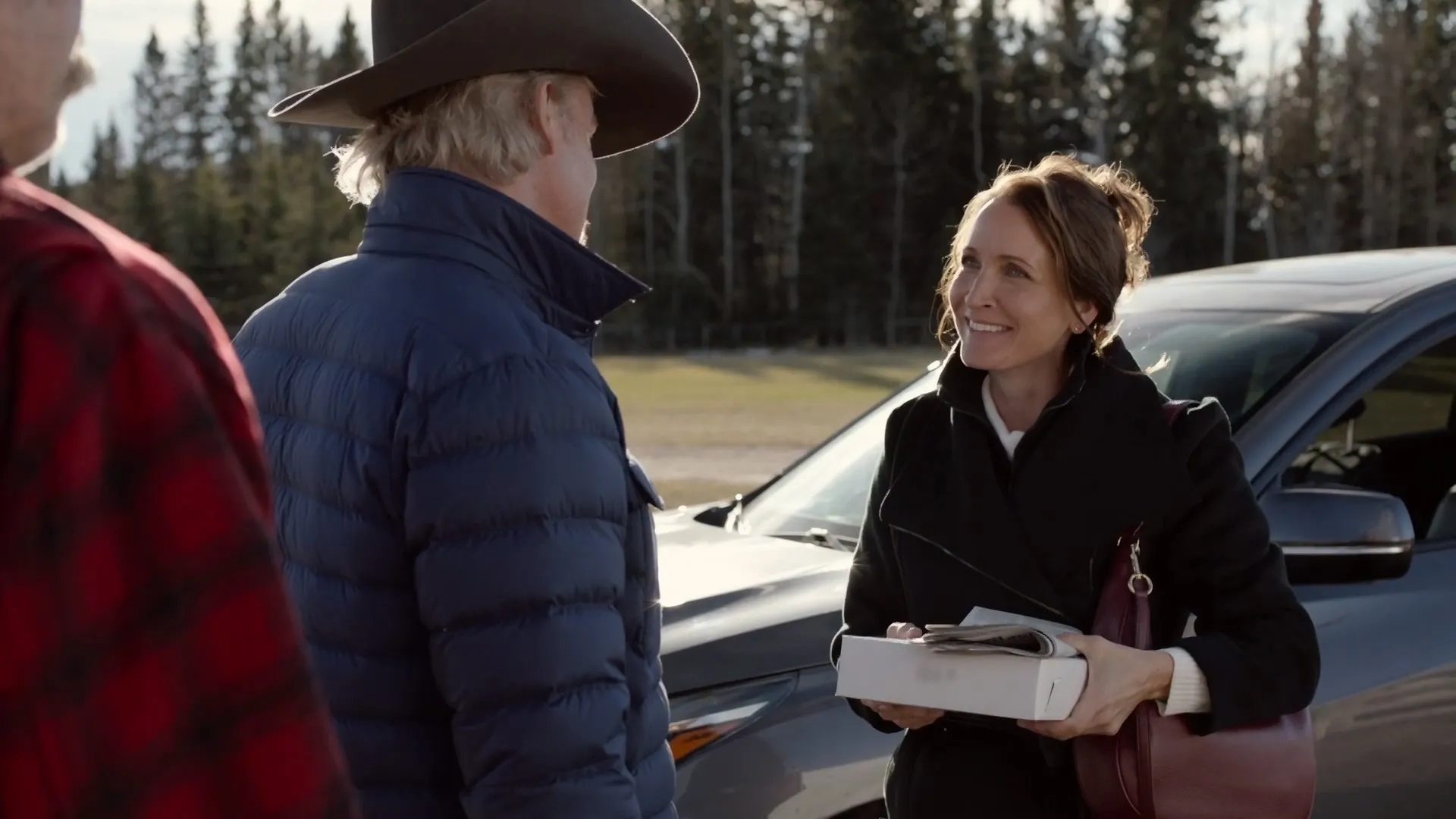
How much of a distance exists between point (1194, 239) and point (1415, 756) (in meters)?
61.2

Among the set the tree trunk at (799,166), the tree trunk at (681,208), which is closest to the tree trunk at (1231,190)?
the tree trunk at (799,166)

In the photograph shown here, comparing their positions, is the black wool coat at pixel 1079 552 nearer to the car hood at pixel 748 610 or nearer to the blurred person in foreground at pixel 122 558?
the car hood at pixel 748 610

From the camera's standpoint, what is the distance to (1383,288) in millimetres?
3508

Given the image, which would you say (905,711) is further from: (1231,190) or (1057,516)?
(1231,190)

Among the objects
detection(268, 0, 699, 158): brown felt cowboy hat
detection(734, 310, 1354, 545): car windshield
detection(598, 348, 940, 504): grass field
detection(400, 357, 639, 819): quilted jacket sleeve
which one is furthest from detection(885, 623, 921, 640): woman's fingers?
detection(598, 348, 940, 504): grass field

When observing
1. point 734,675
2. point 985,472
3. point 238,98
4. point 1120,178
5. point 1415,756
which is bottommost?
point 1415,756

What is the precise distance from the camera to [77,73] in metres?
1.09

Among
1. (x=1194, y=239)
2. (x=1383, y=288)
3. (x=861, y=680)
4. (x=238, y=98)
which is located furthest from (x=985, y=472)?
(x=238, y=98)

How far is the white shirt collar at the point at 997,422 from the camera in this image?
2.38 metres

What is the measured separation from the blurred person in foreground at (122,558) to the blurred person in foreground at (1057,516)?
1365 millimetres

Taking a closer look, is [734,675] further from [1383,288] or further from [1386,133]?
[1386,133]

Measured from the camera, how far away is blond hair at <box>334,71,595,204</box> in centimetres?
185

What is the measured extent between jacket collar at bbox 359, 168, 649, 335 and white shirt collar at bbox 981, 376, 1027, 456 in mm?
808

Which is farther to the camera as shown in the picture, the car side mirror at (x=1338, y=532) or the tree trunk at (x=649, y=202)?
the tree trunk at (x=649, y=202)
